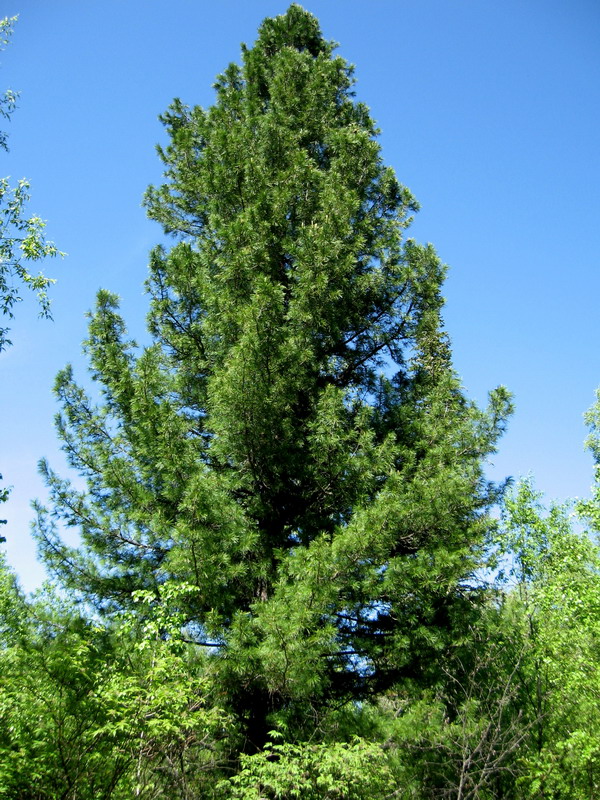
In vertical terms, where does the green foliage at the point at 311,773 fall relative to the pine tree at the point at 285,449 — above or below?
below

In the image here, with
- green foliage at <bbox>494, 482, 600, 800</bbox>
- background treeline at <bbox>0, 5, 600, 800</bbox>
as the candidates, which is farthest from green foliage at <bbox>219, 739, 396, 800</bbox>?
green foliage at <bbox>494, 482, 600, 800</bbox>

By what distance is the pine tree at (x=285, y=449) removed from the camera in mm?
5609

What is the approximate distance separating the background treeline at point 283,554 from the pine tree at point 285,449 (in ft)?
0.12

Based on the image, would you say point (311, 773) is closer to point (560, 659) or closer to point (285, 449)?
point (285, 449)

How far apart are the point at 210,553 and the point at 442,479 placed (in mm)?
2802

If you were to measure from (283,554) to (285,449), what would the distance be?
1.35m

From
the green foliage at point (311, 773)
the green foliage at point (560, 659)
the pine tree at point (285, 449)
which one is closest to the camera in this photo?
the green foliage at point (311, 773)

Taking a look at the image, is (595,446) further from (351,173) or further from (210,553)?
(210,553)

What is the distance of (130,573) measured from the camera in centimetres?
649

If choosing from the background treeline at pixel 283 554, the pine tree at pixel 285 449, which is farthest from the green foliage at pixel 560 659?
the pine tree at pixel 285 449

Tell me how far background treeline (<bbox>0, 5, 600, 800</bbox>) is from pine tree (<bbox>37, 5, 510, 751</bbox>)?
0.12ft

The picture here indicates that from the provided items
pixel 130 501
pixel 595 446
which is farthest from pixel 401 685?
pixel 595 446

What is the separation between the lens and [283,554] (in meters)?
6.31

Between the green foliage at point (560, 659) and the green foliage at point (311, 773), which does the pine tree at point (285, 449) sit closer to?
the green foliage at point (311, 773)
